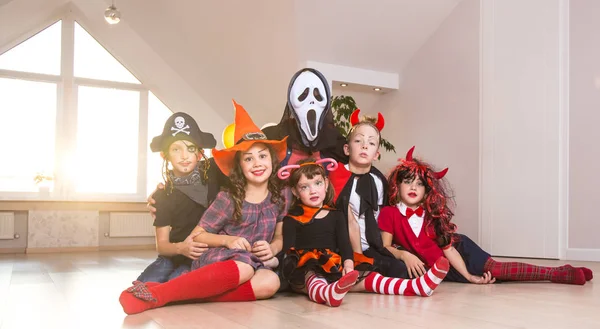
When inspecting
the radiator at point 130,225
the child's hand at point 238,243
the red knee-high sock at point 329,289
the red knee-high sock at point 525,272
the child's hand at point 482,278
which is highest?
the child's hand at point 238,243

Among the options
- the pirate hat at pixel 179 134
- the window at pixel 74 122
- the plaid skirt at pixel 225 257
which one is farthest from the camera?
the window at pixel 74 122

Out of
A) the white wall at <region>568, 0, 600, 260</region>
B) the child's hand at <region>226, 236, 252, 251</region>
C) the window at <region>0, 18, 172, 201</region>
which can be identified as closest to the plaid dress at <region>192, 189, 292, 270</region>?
the child's hand at <region>226, 236, 252, 251</region>

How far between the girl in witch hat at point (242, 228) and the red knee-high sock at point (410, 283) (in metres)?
0.50

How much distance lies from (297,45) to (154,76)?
9.25 ft

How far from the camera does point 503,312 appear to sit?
2.30 m

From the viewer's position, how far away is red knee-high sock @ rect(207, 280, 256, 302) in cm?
250

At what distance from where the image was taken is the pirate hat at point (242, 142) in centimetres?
273

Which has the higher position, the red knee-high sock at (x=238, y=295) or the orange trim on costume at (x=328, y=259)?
the orange trim on costume at (x=328, y=259)

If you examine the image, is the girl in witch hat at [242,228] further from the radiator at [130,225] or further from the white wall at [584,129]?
the radiator at [130,225]

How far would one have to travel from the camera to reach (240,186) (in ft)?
9.03

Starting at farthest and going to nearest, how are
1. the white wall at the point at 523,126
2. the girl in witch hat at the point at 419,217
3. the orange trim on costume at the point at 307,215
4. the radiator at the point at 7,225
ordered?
the radiator at the point at 7,225, the white wall at the point at 523,126, the girl in witch hat at the point at 419,217, the orange trim on costume at the point at 307,215

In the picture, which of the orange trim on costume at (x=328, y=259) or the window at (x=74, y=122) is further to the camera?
the window at (x=74, y=122)

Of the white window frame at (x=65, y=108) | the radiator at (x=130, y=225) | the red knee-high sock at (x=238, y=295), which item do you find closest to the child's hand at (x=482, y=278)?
the red knee-high sock at (x=238, y=295)

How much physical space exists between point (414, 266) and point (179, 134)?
53.6 inches
